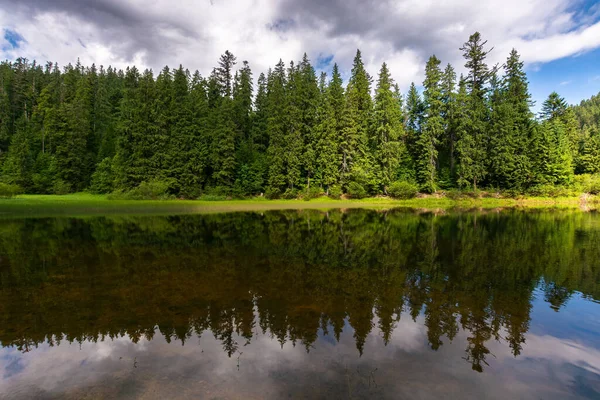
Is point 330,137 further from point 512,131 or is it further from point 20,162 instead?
point 20,162

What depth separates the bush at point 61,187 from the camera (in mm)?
51719

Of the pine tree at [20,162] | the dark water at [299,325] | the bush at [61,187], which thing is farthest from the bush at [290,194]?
the pine tree at [20,162]

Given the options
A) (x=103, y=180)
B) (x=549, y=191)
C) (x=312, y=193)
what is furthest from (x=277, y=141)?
(x=549, y=191)

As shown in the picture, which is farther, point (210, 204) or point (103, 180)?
point (103, 180)

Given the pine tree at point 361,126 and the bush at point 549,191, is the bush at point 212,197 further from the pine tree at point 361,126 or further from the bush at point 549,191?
the bush at point 549,191

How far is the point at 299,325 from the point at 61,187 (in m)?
60.0

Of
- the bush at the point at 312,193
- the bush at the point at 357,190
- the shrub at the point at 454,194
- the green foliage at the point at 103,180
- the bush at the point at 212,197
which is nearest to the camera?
the bush at the point at 212,197

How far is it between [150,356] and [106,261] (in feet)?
27.3

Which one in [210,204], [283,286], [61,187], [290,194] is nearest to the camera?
[283,286]

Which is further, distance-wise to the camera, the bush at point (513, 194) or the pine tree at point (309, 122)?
the pine tree at point (309, 122)

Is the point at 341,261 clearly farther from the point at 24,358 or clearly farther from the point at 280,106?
the point at 280,106

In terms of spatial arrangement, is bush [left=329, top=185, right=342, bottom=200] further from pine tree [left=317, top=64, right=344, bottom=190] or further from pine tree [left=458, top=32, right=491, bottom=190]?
pine tree [left=458, top=32, right=491, bottom=190]

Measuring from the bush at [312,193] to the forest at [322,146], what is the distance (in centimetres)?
28

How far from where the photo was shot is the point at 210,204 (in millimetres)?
42656
